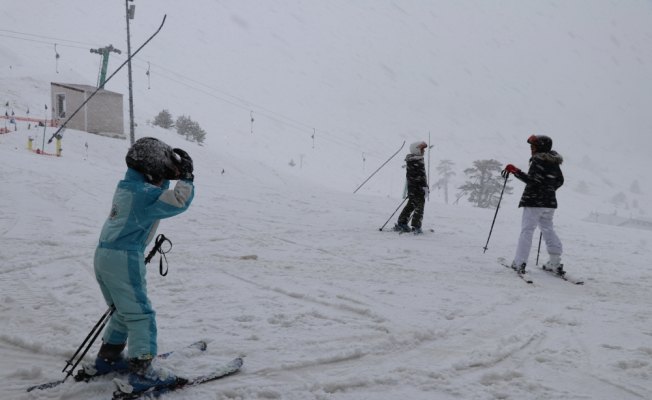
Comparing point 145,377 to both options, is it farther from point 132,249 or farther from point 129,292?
point 132,249

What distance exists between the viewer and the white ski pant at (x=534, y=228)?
20.6 ft

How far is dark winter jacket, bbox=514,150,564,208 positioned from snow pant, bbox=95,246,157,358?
5.19 metres

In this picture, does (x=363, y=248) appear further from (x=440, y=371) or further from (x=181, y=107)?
(x=181, y=107)

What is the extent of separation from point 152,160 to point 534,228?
5.37 meters

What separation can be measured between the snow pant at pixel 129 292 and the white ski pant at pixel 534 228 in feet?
17.1

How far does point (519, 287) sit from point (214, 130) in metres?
70.9

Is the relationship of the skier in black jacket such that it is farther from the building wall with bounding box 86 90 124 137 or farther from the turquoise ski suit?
the building wall with bounding box 86 90 124 137

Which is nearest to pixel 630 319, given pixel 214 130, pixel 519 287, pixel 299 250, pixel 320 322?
pixel 519 287

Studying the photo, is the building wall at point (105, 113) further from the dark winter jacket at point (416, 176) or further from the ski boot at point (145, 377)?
the ski boot at point (145, 377)

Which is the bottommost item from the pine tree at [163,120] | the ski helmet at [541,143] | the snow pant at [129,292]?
the snow pant at [129,292]

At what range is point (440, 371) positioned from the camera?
10.5 feet

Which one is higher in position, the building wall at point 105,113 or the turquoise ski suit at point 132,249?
the building wall at point 105,113

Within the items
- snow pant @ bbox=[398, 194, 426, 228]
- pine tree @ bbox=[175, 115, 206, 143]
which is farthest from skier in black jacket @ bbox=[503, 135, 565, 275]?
pine tree @ bbox=[175, 115, 206, 143]

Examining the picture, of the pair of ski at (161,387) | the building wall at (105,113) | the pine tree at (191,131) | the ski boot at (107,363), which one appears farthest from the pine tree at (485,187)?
the ski boot at (107,363)
